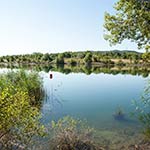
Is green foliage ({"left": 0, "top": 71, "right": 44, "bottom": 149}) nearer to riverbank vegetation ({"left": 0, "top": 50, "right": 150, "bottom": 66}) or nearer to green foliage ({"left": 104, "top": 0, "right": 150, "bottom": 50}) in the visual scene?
green foliage ({"left": 104, "top": 0, "right": 150, "bottom": 50})

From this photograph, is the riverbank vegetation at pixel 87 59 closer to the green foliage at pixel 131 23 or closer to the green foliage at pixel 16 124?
the green foliage at pixel 131 23

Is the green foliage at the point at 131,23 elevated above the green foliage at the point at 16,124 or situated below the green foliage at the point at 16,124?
above

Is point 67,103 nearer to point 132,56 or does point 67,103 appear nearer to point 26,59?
point 132,56

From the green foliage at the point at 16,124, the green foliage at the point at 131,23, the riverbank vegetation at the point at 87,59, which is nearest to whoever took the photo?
the green foliage at the point at 16,124

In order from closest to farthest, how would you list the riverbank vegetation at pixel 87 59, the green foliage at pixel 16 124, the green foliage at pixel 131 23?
the green foliage at pixel 16 124 → the green foliage at pixel 131 23 → the riverbank vegetation at pixel 87 59

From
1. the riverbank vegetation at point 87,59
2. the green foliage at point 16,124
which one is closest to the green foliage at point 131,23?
the green foliage at point 16,124

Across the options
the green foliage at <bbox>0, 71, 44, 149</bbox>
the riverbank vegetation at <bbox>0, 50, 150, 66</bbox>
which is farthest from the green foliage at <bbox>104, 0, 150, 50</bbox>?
the riverbank vegetation at <bbox>0, 50, 150, 66</bbox>

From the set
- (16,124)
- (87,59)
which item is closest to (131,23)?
(16,124)

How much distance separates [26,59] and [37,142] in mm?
160930

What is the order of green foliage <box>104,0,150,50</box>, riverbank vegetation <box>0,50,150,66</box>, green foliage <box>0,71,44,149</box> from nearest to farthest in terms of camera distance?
green foliage <box>0,71,44,149</box> < green foliage <box>104,0,150,50</box> < riverbank vegetation <box>0,50,150,66</box>

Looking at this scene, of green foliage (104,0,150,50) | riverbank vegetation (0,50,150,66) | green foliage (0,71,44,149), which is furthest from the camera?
riverbank vegetation (0,50,150,66)

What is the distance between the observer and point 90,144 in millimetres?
13695

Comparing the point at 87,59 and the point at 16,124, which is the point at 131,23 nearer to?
the point at 16,124

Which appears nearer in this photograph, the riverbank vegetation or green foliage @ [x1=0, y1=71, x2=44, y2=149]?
green foliage @ [x1=0, y1=71, x2=44, y2=149]
